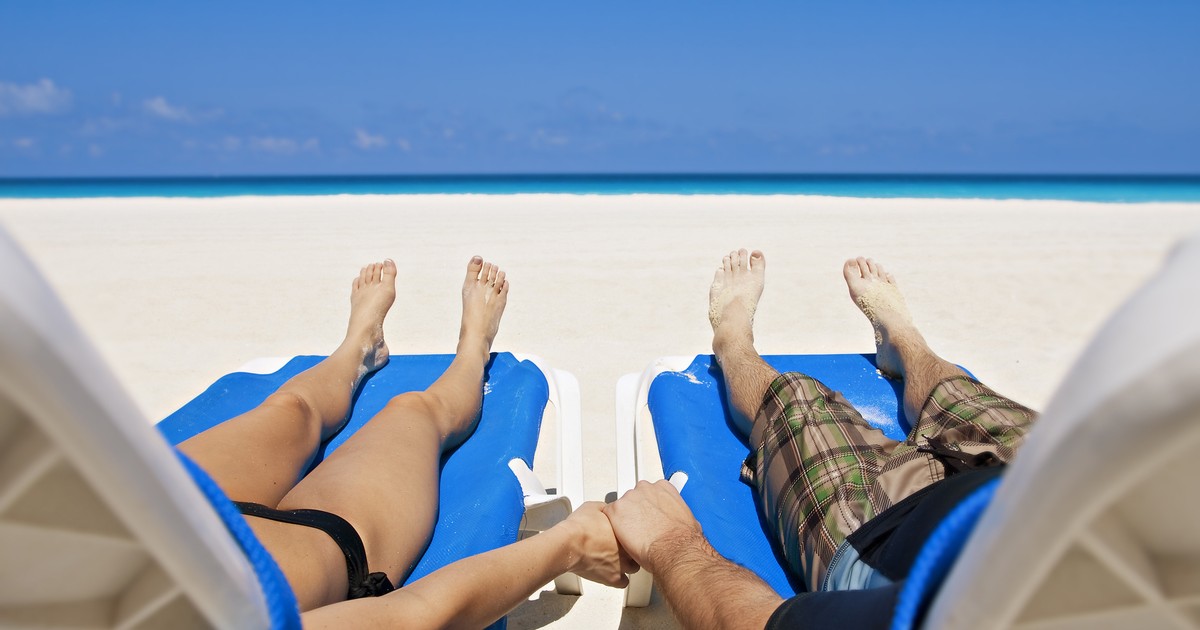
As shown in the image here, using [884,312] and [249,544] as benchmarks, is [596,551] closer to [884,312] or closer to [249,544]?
[249,544]

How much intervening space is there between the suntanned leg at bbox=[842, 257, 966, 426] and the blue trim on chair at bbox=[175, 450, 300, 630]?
1776 mm

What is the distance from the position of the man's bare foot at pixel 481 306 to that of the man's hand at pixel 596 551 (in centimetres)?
108

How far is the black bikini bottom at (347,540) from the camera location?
4.50 ft

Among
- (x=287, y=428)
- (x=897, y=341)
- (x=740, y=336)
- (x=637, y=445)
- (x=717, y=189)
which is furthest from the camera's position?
(x=717, y=189)

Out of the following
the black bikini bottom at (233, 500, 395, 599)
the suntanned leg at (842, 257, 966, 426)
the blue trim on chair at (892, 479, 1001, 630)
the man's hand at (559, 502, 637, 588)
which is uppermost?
the suntanned leg at (842, 257, 966, 426)

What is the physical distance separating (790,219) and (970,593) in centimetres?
876

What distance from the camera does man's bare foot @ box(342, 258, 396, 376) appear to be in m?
2.69

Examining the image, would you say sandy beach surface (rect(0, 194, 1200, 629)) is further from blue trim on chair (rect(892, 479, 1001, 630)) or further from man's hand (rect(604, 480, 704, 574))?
blue trim on chair (rect(892, 479, 1001, 630))

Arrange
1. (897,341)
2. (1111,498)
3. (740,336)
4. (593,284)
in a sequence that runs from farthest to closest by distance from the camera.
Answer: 1. (593,284)
2. (740,336)
3. (897,341)
4. (1111,498)

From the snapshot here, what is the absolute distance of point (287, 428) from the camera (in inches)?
73.1

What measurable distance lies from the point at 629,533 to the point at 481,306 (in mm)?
1560

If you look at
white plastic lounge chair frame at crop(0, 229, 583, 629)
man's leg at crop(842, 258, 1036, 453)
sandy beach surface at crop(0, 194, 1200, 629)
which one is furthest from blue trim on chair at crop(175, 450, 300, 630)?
sandy beach surface at crop(0, 194, 1200, 629)

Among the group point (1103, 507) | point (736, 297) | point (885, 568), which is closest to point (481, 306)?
point (736, 297)

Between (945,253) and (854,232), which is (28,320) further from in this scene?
(854,232)
